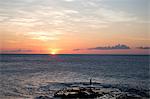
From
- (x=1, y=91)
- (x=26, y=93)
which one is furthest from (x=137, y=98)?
(x=1, y=91)

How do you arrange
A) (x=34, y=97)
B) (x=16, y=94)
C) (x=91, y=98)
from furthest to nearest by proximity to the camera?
(x=16, y=94) → (x=34, y=97) → (x=91, y=98)

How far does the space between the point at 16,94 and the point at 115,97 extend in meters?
19.9

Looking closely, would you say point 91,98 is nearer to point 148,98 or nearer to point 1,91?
point 148,98

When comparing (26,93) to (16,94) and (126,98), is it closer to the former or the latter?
(16,94)

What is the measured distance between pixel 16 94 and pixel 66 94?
1120 cm

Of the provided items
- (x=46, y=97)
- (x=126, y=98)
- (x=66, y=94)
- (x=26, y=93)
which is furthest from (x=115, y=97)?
(x=26, y=93)

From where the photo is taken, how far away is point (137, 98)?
138 ft

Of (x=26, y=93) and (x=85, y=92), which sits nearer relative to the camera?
(x=85, y=92)

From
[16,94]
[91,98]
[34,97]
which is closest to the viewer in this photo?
[91,98]

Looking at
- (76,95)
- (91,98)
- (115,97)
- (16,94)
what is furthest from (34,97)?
(115,97)

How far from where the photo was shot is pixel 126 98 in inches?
1633

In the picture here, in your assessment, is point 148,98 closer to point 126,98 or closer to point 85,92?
point 126,98

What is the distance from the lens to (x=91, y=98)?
41.1 m

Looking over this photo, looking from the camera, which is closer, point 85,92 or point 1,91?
point 85,92
